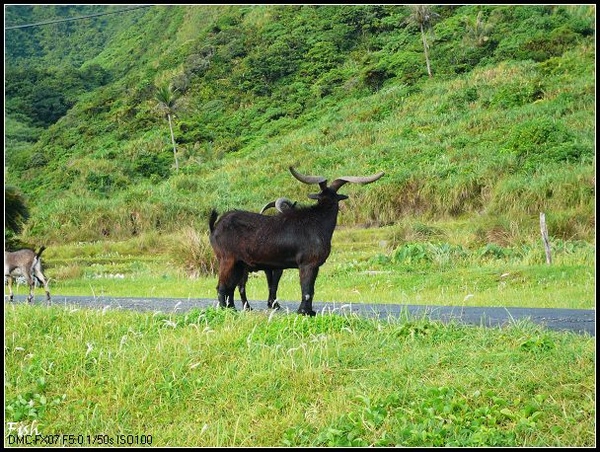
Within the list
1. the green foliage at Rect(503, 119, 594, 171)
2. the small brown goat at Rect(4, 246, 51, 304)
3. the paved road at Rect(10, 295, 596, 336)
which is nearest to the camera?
the paved road at Rect(10, 295, 596, 336)

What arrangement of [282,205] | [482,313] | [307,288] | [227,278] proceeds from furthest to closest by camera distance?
1. [282,205]
2. [482,313]
3. [227,278]
4. [307,288]

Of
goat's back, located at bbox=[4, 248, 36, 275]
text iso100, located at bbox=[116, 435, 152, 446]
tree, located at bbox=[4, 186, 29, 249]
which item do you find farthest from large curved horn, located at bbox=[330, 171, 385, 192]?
tree, located at bbox=[4, 186, 29, 249]

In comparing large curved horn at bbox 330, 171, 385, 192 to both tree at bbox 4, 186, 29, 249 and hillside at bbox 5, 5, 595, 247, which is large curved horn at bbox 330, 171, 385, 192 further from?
tree at bbox 4, 186, 29, 249

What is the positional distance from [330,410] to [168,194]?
3399cm

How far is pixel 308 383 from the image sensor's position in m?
6.10

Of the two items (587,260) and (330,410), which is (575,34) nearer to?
(587,260)

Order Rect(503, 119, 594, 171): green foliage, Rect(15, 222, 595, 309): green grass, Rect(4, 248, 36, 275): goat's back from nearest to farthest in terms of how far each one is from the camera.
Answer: Rect(15, 222, 595, 309): green grass, Rect(4, 248, 36, 275): goat's back, Rect(503, 119, 594, 171): green foliage

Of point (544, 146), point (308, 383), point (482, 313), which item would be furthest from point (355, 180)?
point (544, 146)

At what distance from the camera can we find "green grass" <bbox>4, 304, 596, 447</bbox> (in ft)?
17.5

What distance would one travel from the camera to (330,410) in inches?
222

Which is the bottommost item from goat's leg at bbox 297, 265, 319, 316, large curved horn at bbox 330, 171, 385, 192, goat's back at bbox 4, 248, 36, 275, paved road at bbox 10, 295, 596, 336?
paved road at bbox 10, 295, 596, 336

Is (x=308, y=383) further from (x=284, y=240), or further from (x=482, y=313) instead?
(x=482, y=313)

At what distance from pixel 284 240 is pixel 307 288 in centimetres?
67

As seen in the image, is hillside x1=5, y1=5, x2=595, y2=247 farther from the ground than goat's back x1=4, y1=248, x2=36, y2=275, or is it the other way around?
hillside x1=5, y1=5, x2=595, y2=247
